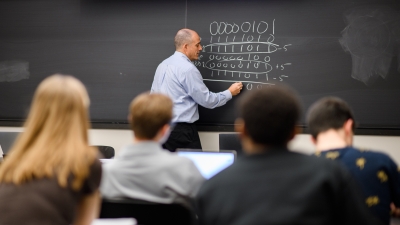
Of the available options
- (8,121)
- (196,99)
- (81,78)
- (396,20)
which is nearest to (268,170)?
(196,99)

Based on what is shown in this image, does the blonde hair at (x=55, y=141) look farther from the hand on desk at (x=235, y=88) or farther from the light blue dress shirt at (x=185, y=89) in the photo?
the hand on desk at (x=235, y=88)

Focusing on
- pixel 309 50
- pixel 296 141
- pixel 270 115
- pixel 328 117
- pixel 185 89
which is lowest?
pixel 296 141

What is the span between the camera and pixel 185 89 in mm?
4074

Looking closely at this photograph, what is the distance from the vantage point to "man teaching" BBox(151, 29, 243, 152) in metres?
4.01

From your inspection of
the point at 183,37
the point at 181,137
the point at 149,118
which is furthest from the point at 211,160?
the point at 183,37

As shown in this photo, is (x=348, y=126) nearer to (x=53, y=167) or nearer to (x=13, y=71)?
(x=53, y=167)

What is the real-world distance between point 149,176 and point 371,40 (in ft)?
9.34

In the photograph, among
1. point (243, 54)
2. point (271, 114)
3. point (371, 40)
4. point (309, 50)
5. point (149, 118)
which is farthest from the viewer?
point (243, 54)

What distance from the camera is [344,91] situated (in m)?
3.99

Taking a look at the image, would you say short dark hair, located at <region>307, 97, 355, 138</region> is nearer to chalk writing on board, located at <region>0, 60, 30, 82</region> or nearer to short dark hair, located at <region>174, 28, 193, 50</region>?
short dark hair, located at <region>174, 28, 193, 50</region>

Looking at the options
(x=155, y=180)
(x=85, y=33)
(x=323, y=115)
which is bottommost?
(x=155, y=180)

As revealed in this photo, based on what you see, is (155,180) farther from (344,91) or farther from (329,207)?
(344,91)

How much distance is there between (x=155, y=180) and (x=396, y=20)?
9.73ft

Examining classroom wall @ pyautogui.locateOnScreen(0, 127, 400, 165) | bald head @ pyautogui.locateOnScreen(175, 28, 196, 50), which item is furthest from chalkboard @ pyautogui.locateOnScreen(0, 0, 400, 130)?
bald head @ pyautogui.locateOnScreen(175, 28, 196, 50)
